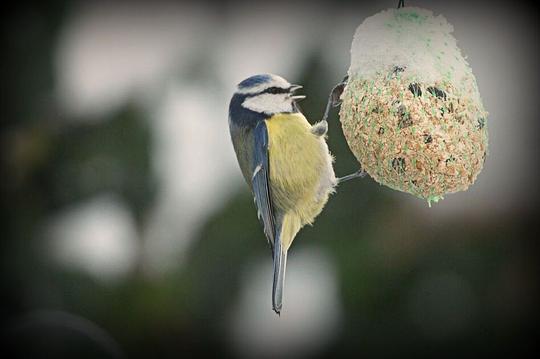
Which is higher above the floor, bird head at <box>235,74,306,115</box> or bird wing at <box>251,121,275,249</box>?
bird head at <box>235,74,306,115</box>

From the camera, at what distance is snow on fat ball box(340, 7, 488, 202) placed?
6.56ft

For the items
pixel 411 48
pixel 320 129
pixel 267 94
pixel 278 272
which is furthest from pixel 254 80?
pixel 278 272

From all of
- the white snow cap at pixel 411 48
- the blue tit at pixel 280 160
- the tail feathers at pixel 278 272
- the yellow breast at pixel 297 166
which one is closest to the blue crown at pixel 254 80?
the blue tit at pixel 280 160

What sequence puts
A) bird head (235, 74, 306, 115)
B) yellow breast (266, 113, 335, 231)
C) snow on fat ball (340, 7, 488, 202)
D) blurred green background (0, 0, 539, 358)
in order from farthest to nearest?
blurred green background (0, 0, 539, 358) < yellow breast (266, 113, 335, 231) < bird head (235, 74, 306, 115) < snow on fat ball (340, 7, 488, 202)

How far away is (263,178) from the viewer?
2.28 metres

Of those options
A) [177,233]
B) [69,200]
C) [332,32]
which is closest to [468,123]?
[332,32]

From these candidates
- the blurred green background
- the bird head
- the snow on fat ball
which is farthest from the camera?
the blurred green background

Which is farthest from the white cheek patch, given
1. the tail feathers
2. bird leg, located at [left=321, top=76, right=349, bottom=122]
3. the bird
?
the tail feathers

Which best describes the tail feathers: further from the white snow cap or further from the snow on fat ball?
the white snow cap

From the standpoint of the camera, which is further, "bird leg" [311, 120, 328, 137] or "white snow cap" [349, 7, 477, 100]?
"bird leg" [311, 120, 328, 137]

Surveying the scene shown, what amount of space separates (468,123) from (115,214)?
3.63m

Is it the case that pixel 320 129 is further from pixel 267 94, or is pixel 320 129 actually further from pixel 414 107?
pixel 414 107

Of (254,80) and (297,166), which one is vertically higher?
(254,80)

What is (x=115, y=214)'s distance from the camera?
17.4 feet
